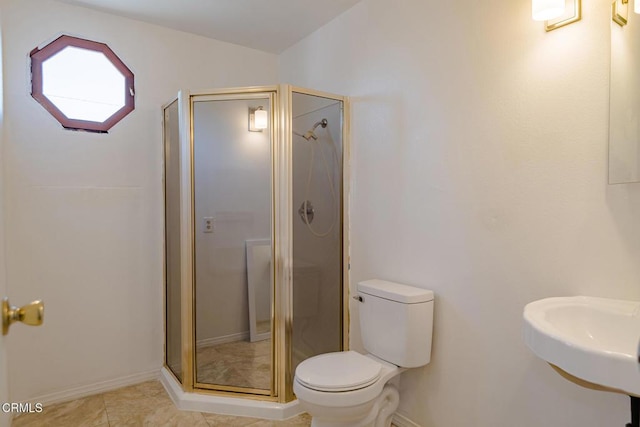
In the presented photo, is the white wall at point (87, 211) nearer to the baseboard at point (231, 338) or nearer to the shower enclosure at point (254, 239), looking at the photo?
the shower enclosure at point (254, 239)

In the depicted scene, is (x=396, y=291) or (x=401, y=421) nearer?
(x=396, y=291)

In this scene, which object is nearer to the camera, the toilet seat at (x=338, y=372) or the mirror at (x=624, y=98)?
the mirror at (x=624, y=98)

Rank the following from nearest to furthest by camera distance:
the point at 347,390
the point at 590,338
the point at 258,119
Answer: the point at 590,338, the point at 347,390, the point at 258,119

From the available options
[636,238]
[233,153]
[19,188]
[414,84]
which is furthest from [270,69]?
[636,238]

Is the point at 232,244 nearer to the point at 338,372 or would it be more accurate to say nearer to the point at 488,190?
the point at 338,372

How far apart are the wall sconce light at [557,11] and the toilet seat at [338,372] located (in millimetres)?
1632

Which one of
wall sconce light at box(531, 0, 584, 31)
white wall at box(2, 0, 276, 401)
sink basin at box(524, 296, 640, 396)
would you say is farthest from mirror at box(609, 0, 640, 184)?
white wall at box(2, 0, 276, 401)

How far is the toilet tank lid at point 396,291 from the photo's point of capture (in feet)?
6.22

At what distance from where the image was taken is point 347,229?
8.31ft

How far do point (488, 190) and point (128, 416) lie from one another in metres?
2.33

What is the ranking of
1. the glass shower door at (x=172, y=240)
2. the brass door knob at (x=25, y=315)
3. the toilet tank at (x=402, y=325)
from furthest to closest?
the glass shower door at (x=172, y=240), the toilet tank at (x=402, y=325), the brass door knob at (x=25, y=315)

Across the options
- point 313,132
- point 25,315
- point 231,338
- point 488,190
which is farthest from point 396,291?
point 25,315

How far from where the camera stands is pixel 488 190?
1.73 metres

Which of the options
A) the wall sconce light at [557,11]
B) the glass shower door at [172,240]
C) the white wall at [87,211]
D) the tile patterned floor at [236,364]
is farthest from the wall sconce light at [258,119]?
the wall sconce light at [557,11]
